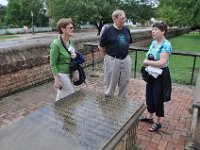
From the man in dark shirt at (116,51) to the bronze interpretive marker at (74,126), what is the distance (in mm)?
1132

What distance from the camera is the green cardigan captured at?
321 centimetres

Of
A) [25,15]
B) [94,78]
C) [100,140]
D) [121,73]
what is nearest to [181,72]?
[94,78]

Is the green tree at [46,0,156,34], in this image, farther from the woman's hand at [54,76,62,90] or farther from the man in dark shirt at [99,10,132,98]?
the woman's hand at [54,76,62,90]

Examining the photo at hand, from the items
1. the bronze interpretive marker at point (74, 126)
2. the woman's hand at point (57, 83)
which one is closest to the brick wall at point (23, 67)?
the woman's hand at point (57, 83)

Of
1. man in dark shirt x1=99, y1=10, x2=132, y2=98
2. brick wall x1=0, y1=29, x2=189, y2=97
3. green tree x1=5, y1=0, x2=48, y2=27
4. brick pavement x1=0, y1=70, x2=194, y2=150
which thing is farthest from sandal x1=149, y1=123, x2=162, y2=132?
green tree x1=5, y1=0, x2=48, y2=27

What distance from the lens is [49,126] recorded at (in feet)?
7.25

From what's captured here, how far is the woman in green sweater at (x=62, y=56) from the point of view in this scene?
3.23 m

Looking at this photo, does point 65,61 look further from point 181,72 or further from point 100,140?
point 181,72

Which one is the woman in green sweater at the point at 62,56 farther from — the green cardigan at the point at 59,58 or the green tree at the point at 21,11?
the green tree at the point at 21,11

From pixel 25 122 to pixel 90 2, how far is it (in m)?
23.0

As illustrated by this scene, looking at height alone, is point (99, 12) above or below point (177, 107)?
above

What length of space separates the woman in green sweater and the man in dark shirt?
0.78 metres

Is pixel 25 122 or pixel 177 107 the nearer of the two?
pixel 25 122

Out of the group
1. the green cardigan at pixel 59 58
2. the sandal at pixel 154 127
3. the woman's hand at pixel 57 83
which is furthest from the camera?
the sandal at pixel 154 127
